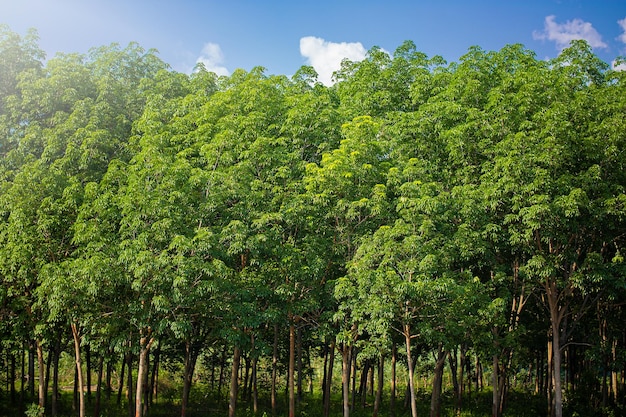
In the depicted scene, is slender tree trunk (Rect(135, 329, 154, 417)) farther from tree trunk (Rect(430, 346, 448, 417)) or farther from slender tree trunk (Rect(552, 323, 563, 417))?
slender tree trunk (Rect(552, 323, 563, 417))

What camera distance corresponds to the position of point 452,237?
64.6 feet

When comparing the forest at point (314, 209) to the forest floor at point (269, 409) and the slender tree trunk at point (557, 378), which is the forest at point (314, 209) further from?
the forest floor at point (269, 409)

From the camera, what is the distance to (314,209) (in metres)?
20.4

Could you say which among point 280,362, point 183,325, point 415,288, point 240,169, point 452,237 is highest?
point 240,169

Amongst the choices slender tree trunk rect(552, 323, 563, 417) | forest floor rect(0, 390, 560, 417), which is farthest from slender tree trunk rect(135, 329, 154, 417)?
slender tree trunk rect(552, 323, 563, 417)

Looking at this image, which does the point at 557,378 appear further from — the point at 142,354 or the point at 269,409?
the point at 142,354

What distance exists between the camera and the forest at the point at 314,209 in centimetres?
1834

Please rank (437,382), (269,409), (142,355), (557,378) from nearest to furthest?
(142,355)
(557,378)
(437,382)
(269,409)

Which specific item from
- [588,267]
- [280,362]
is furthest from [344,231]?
[280,362]

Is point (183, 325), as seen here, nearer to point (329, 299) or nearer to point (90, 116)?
point (329, 299)

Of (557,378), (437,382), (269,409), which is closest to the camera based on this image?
(557,378)

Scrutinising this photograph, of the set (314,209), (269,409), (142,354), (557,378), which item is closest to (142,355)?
(142,354)

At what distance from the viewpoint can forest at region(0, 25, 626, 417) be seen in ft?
60.2

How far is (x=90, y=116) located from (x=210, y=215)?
25.4 feet
